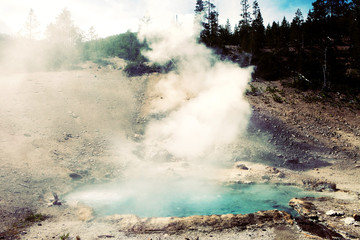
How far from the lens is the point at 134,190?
1019cm

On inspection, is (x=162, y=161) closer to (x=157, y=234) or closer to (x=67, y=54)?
(x=157, y=234)

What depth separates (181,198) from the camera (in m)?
9.55

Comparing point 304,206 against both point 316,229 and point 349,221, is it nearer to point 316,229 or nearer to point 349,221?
point 349,221

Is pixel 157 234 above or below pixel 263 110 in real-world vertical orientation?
below

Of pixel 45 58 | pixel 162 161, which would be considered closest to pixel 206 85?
pixel 162 161

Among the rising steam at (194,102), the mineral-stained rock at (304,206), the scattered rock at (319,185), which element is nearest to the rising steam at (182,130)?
the rising steam at (194,102)

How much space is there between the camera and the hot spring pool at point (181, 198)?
8.50m

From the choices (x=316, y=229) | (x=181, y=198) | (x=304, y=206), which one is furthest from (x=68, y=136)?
(x=316, y=229)

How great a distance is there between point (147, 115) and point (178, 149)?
504 centimetres

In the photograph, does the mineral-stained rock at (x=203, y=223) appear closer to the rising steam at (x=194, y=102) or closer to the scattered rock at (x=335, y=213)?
the scattered rock at (x=335, y=213)

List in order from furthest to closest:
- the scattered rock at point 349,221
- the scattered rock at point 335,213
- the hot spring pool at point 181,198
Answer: the hot spring pool at point 181,198 → the scattered rock at point 335,213 → the scattered rock at point 349,221

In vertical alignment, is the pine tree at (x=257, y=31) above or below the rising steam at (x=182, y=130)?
above

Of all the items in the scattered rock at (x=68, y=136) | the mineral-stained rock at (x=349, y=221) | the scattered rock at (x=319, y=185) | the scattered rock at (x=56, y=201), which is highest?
the scattered rock at (x=68, y=136)

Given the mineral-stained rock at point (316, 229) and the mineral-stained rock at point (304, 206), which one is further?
the mineral-stained rock at point (304, 206)
